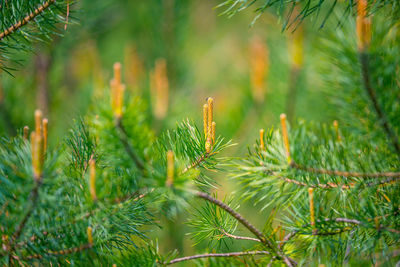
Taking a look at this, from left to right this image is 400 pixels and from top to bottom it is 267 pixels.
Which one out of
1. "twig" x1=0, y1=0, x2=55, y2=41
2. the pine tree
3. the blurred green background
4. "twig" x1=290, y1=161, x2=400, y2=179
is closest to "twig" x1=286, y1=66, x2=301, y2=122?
the blurred green background

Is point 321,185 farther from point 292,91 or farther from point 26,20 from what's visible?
point 292,91

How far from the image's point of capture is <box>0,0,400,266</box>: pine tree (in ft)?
1.05

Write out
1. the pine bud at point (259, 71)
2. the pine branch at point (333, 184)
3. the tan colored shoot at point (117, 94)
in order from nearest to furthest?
the tan colored shoot at point (117, 94) → the pine branch at point (333, 184) → the pine bud at point (259, 71)

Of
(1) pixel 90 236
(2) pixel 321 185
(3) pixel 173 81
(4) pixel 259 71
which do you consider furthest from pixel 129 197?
(3) pixel 173 81

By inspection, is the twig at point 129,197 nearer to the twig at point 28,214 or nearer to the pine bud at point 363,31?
the twig at point 28,214

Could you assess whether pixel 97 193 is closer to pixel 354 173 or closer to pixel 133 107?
pixel 133 107

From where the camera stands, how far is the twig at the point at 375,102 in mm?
375

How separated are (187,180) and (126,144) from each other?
7 cm

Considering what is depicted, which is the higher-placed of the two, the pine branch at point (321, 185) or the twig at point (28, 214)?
the twig at point (28, 214)

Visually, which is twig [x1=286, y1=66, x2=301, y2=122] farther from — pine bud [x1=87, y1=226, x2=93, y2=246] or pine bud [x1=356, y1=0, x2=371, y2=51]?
pine bud [x1=87, y1=226, x2=93, y2=246]

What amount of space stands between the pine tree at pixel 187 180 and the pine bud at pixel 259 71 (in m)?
0.44

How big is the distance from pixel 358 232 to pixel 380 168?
0.08 meters

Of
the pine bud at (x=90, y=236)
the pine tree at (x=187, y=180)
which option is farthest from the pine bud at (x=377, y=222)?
the pine bud at (x=90, y=236)

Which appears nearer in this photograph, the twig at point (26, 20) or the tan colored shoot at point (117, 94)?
the tan colored shoot at point (117, 94)
